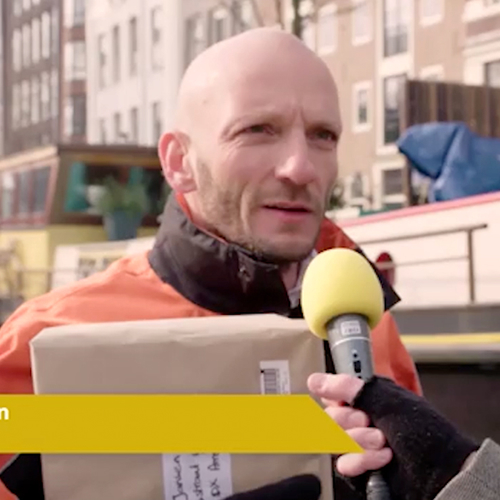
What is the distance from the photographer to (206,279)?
6.59 feet

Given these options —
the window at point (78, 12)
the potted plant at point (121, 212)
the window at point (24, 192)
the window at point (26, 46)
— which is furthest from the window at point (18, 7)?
the potted plant at point (121, 212)

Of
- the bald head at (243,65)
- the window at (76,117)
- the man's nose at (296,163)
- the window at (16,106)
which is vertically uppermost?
the window at (16,106)

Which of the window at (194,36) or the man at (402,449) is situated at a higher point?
the window at (194,36)

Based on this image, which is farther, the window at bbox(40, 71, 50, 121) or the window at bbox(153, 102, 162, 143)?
the window at bbox(40, 71, 50, 121)

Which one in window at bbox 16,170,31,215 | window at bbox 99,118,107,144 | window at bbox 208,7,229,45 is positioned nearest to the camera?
window at bbox 16,170,31,215

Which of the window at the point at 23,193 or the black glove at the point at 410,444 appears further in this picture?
the window at the point at 23,193

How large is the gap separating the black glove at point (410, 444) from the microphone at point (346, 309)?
23mm

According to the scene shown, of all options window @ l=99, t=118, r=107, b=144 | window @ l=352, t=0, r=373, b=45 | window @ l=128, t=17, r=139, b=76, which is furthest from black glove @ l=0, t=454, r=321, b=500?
window @ l=99, t=118, r=107, b=144

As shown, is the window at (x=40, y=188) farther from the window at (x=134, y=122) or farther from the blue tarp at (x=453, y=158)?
the window at (x=134, y=122)

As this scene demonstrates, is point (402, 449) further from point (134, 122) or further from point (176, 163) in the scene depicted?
point (134, 122)

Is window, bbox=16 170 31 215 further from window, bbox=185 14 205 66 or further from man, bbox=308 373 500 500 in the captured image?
window, bbox=185 14 205 66

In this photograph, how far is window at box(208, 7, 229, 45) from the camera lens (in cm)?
2161

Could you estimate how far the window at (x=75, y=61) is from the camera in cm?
2341

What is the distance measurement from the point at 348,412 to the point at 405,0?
18740 millimetres
